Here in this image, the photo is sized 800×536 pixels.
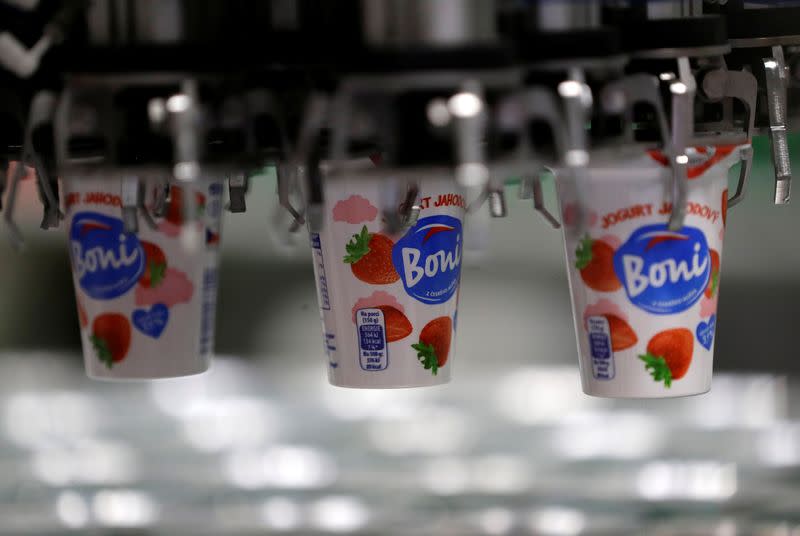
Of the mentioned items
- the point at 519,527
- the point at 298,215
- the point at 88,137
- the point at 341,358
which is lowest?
the point at 519,527

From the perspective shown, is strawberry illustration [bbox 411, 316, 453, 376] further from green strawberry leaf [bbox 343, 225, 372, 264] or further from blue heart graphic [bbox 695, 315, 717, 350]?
blue heart graphic [bbox 695, 315, 717, 350]

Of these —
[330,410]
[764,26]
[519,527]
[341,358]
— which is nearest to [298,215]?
[341,358]

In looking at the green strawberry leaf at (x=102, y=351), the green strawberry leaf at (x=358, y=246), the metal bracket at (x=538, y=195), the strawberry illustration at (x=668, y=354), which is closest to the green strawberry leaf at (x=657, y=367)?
the strawberry illustration at (x=668, y=354)

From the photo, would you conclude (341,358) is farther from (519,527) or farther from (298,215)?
(519,527)

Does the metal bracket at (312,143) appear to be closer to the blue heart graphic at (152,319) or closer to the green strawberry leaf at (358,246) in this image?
the green strawberry leaf at (358,246)

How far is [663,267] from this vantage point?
112 centimetres

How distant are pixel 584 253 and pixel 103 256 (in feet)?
1.43

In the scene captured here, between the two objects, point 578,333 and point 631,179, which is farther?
point 578,333

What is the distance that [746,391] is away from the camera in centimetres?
277

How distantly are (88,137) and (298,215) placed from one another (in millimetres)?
308

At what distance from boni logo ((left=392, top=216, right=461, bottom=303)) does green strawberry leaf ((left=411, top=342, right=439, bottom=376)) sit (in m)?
0.04

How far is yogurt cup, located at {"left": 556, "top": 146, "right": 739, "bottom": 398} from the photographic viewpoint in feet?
3.61

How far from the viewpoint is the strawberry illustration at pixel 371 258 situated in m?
1.13

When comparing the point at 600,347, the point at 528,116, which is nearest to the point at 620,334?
the point at 600,347
